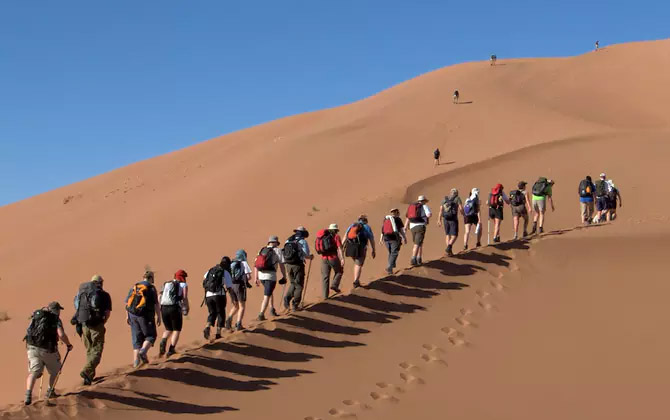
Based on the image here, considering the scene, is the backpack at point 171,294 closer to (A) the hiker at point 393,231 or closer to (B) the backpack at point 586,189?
(A) the hiker at point 393,231

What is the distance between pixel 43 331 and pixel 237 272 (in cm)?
371

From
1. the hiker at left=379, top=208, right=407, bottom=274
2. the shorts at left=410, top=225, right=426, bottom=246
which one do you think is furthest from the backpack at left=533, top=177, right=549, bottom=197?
the hiker at left=379, top=208, right=407, bottom=274

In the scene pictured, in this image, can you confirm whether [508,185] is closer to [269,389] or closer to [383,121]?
[383,121]

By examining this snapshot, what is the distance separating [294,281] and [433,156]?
2027 cm

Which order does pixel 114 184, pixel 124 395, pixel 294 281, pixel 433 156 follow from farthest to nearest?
pixel 114 184, pixel 433 156, pixel 294 281, pixel 124 395

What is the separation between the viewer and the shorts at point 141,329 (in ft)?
35.9

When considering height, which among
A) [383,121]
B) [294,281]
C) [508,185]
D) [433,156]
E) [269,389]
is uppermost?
[383,121]

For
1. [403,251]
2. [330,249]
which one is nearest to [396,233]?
[330,249]

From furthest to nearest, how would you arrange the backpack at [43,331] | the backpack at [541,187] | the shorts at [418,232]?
the backpack at [541,187] < the shorts at [418,232] < the backpack at [43,331]

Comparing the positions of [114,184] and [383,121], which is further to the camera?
[114,184]

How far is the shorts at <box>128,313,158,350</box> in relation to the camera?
35.9 feet

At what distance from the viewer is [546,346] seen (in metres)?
12.0

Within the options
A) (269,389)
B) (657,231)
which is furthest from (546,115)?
(269,389)

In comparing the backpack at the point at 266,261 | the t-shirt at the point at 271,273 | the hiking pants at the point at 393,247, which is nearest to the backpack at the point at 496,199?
the hiking pants at the point at 393,247
